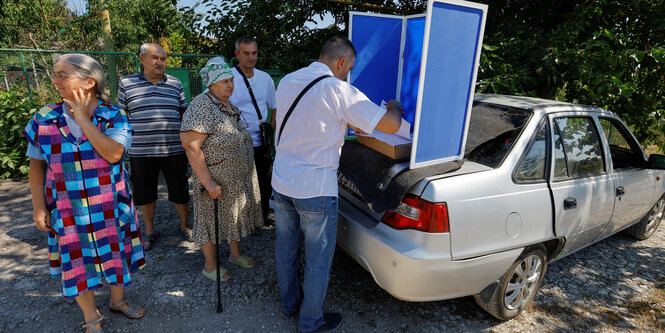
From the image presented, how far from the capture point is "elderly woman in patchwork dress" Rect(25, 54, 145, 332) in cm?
202

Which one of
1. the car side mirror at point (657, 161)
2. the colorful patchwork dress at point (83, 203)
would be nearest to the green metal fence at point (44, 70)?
the colorful patchwork dress at point (83, 203)

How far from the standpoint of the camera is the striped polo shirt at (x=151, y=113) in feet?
10.6

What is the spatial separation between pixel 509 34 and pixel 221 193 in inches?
175

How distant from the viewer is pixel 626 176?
322cm

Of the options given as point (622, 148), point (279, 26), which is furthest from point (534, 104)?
point (279, 26)

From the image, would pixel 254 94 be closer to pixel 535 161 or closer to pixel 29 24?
pixel 535 161

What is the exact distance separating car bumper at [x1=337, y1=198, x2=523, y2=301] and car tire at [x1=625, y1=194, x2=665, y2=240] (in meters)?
2.66

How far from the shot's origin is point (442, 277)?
2.22 metres

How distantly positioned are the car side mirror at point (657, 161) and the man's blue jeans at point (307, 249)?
3037 mm

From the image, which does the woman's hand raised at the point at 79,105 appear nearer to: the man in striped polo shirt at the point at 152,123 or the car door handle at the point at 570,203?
the man in striped polo shirt at the point at 152,123

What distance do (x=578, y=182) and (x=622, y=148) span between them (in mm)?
1361

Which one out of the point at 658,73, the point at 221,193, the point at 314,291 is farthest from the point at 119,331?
the point at 658,73

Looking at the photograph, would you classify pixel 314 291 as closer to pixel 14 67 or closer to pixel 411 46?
pixel 411 46

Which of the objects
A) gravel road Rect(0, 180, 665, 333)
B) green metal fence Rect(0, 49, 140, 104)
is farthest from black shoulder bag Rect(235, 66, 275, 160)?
green metal fence Rect(0, 49, 140, 104)
